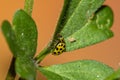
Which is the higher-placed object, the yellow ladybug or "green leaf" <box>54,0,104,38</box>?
"green leaf" <box>54,0,104,38</box>

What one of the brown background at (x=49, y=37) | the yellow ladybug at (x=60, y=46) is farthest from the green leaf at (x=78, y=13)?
the brown background at (x=49, y=37)

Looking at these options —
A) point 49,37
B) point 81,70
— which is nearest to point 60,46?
point 81,70

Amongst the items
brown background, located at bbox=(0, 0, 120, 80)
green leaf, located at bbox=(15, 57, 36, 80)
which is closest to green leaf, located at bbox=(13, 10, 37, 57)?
green leaf, located at bbox=(15, 57, 36, 80)

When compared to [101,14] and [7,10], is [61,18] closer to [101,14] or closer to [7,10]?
[101,14]

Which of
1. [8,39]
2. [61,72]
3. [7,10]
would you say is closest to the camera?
[8,39]

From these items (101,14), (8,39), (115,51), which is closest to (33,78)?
(8,39)

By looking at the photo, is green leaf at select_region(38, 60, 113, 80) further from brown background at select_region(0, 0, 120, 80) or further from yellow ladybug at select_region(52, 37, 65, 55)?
brown background at select_region(0, 0, 120, 80)

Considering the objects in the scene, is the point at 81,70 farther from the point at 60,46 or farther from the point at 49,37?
the point at 49,37
